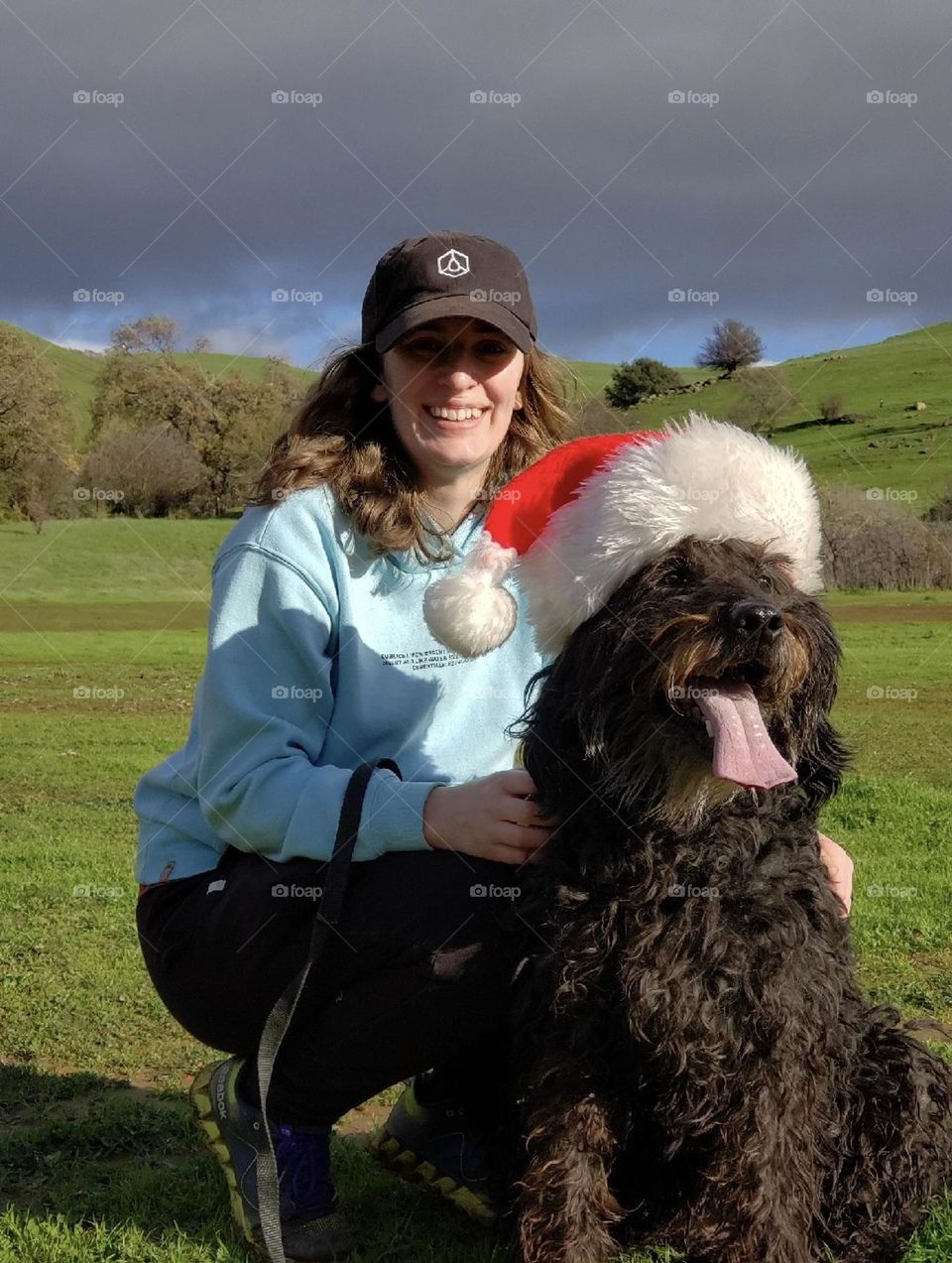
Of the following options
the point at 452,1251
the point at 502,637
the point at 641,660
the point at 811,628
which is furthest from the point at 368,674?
the point at 452,1251

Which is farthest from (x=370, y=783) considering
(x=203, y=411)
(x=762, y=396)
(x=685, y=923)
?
(x=762, y=396)

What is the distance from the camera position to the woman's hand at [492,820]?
3.00 metres

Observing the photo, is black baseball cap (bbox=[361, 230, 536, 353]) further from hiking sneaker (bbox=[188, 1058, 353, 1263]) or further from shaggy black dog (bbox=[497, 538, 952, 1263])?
hiking sneaker (bbox=[188, 1058, 353, 1263])

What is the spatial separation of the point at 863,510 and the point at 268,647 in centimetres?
3274

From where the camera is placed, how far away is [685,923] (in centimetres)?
284

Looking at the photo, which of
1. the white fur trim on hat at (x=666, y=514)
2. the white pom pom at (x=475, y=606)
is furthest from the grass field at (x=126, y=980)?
the white pom pom at (x=475, y=606)

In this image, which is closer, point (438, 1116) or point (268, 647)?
point (268, 647)

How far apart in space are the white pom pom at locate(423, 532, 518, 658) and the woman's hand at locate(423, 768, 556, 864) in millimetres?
347

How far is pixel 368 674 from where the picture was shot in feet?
11.6

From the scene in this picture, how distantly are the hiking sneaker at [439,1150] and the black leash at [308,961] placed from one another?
589 millimetres

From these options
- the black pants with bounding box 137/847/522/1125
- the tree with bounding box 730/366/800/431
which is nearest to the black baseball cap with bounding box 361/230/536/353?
the black pants with bounding box 137/847/522/1125

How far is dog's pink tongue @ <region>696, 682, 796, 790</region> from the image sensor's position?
2.68 m

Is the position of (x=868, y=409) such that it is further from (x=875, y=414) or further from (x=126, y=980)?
(x=126, y=980)

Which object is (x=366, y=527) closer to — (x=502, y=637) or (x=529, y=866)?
(x=502, y=637)
